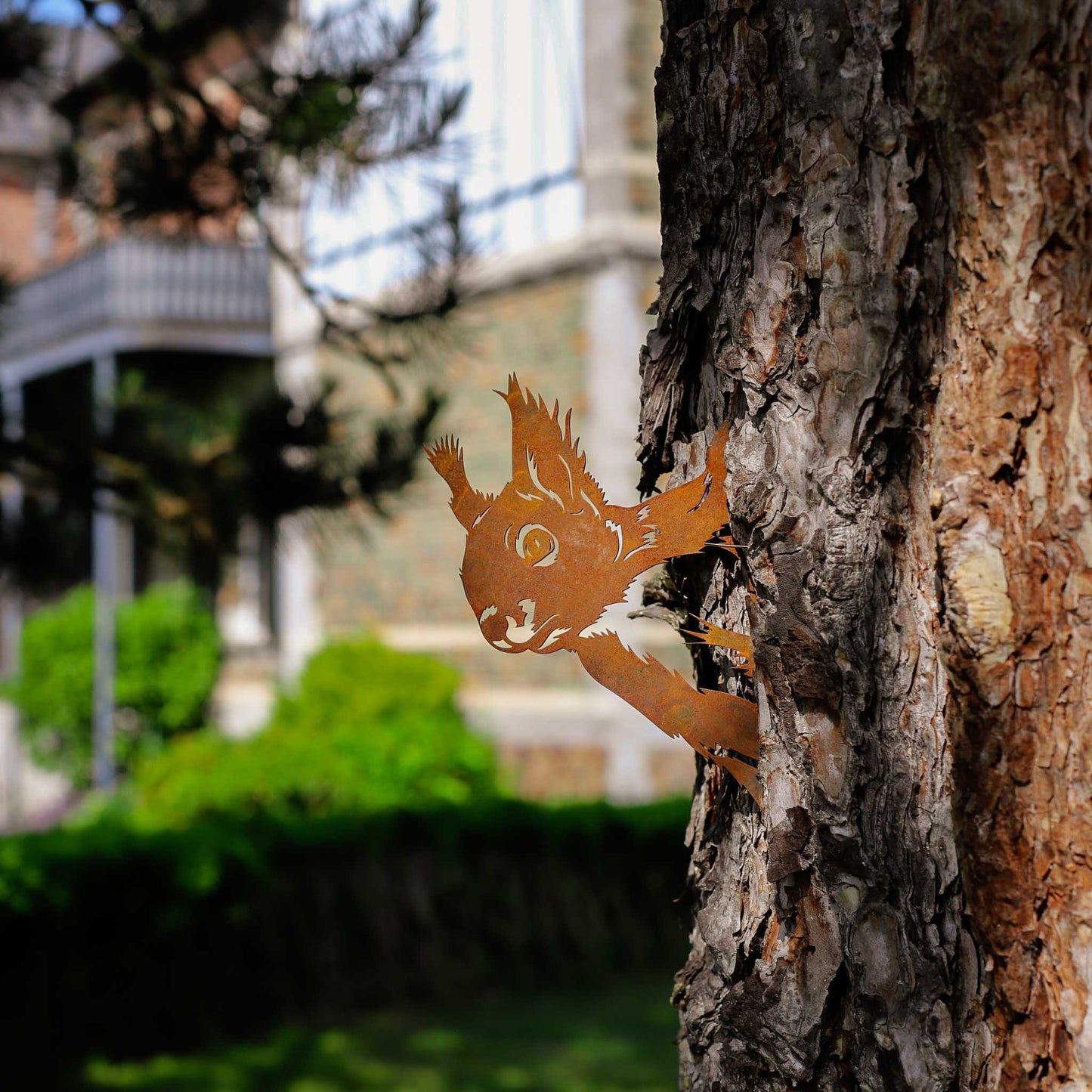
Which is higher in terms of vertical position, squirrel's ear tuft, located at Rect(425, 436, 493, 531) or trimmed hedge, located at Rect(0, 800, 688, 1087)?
squirrel's ear tuft, located at Rect(425, 436, 493, 531)

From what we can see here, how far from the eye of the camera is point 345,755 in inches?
294

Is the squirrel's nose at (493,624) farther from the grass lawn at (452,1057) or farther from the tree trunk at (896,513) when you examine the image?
the grass lawn at (452,1057)

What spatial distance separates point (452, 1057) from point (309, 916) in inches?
38.9

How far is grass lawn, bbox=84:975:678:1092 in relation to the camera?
519cm

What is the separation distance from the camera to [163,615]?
13.2 meters

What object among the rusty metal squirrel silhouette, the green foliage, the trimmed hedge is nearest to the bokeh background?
the trimmed hedge

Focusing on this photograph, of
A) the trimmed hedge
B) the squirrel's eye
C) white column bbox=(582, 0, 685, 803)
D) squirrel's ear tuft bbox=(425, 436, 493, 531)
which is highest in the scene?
white column bbox=(582, 0, 685, 803)

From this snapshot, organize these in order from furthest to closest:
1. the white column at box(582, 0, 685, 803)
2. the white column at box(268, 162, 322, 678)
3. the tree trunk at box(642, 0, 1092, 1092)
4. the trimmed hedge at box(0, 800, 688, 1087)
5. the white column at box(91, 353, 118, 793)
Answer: the white column at box(91, 353, 118, 793) < the white column at box(268, 162, 322, 678) < the white column at box(582, 0, 685, 803) < the trimmed hedge at box(0, 800, 688, 1087) < the tree trunk at box(642, 0, 1092, 1092)

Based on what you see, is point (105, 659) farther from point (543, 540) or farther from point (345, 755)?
point (543, 540)

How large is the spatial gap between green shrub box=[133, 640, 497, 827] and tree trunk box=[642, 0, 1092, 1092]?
5.27 meters

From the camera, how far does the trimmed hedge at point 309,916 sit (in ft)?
17.7

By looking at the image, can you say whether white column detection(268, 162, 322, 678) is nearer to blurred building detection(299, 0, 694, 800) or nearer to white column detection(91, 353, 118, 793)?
white column detection(91, 353, 118, 793)

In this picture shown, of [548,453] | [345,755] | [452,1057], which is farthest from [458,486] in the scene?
[345,755]

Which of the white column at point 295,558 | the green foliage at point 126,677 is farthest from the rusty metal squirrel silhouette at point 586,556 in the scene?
the green foliage at point 126,677
